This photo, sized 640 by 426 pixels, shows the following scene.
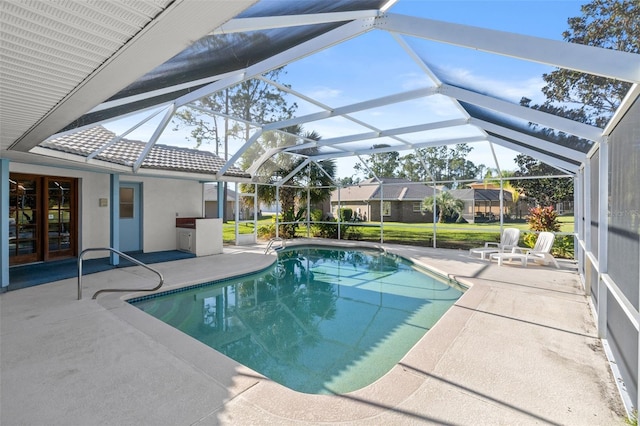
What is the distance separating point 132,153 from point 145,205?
2.10 m

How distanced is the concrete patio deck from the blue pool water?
768mm

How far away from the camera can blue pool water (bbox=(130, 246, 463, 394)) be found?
15.4ft

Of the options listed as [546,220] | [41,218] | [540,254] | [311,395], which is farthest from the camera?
[546,220]

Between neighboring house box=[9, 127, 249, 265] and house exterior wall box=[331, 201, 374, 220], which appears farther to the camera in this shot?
house exterior wall box=[331, 201, 374, 220]

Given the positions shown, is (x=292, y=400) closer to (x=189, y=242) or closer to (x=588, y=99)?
(x=588, y=99)

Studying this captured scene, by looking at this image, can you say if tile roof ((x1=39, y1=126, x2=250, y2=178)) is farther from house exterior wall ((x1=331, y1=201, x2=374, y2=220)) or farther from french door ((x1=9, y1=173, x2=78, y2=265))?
house exterior wall ((x1=331, y1=201, x2=374, y2=220))

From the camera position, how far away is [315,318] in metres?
6.76

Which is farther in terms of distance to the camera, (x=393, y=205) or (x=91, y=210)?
(x=393, y=205)

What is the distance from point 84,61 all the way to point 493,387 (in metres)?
5.15

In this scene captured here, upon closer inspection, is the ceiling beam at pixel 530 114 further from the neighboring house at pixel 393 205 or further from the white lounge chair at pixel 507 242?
the neighboring house at pixel 393 205

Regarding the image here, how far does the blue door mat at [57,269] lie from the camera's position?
25.2 ft

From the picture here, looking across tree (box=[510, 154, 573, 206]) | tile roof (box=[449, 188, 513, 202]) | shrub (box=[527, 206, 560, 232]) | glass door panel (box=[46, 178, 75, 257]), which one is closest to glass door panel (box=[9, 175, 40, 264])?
glass door panel (box=[46, 178, 75, 257])

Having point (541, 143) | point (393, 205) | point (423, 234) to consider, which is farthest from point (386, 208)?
point (541, 143)

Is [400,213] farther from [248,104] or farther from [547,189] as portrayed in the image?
[248,104]
